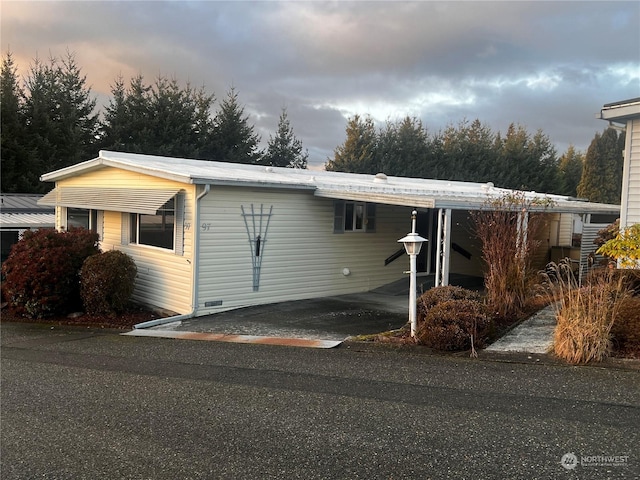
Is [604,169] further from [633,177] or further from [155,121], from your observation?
[633,177]

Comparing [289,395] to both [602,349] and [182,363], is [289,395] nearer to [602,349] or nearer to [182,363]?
[182,363]

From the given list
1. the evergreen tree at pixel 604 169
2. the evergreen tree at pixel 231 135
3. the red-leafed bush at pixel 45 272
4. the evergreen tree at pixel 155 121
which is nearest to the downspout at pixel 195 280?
the red-leafed bush at pixel 45 272

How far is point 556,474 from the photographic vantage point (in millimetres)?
3586

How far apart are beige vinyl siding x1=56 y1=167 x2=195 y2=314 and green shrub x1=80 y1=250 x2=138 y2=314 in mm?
518

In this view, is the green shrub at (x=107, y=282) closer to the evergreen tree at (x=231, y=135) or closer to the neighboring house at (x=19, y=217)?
the neighboring house at (x=19, y=217)

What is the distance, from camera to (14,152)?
2116cm

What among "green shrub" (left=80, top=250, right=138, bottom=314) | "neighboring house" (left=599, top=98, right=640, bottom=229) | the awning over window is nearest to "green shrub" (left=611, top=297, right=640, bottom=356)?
"neighboring house" (left=599, top=98, right=640, bottom=229)

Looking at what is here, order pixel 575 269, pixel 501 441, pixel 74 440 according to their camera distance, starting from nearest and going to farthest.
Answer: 1. pixel 501 441
2. pixel 74 440
3. pixel 575 269

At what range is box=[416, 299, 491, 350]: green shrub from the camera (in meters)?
6.71

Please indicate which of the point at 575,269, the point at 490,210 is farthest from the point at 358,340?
the point at 575,269

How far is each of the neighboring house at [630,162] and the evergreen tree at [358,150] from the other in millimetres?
23775

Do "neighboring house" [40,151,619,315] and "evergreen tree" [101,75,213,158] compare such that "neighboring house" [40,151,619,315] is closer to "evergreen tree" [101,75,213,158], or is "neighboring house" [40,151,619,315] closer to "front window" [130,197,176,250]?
"front window" [130,197,176,250]

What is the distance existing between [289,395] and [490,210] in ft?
19.1

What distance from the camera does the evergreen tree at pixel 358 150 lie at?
3282cm
